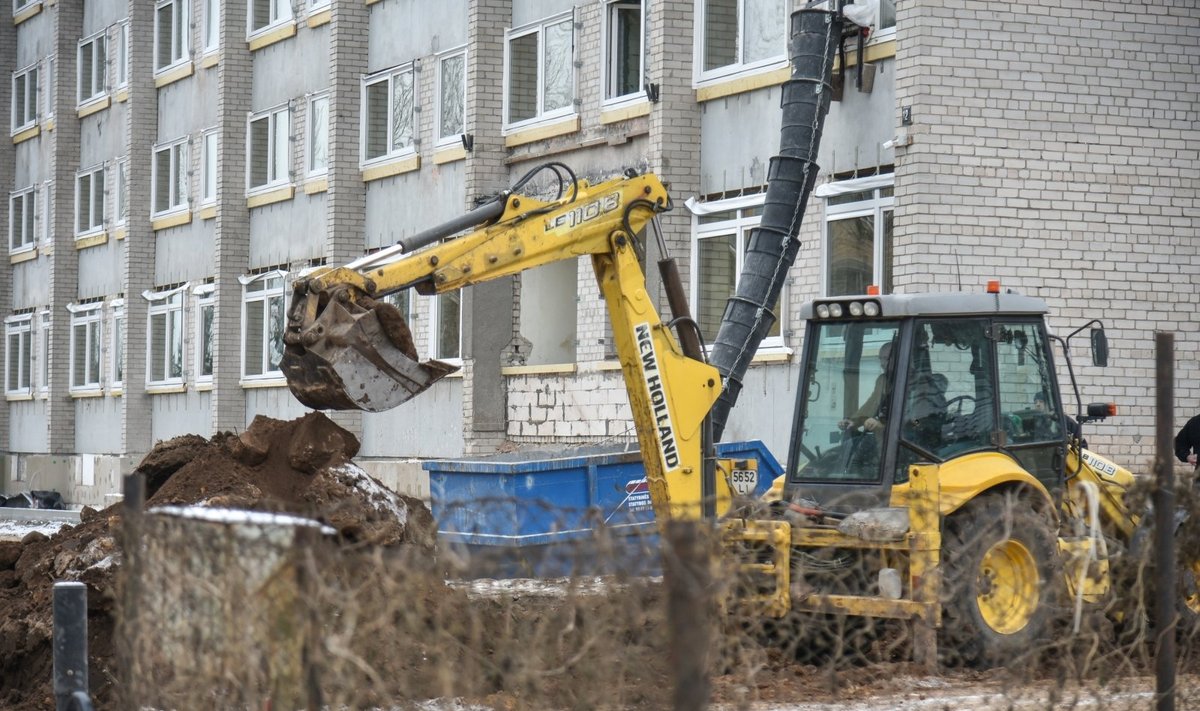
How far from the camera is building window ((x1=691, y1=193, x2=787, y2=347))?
19359 millimetres

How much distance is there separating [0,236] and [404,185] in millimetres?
21699

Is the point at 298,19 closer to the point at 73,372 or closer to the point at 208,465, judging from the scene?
the point at 73,372

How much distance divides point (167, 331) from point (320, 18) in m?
8.86

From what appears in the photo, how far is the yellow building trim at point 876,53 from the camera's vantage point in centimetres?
1675

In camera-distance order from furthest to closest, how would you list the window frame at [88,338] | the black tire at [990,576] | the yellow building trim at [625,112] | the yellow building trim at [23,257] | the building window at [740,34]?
1. the yellow building trim at [23,257]
2. the window frame at [88,338]
3. the yellow building trim at [625,112]
4. the building window at [740,34]
5. the black tire at [990,576]

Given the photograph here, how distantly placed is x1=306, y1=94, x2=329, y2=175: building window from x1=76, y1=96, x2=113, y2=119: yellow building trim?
1069 centimetres

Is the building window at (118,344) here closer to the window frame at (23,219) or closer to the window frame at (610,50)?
the window frame at (23,219)

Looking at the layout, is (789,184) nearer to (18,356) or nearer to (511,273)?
(511,273)

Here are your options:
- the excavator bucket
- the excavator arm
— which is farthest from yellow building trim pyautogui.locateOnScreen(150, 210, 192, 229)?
the excavator bucket

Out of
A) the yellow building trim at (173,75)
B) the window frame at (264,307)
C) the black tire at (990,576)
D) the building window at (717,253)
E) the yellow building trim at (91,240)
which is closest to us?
the black tire at (990,576)

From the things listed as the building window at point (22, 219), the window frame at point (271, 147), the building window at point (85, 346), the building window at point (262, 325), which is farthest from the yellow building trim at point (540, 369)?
the building window at point (22, 219)

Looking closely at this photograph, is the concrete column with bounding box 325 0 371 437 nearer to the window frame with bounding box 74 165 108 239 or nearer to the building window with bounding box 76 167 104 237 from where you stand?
the window frame with bounding box 74 165 108 239

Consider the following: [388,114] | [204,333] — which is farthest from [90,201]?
[388,114]

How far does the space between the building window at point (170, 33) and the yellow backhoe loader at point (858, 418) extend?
77.3 feet
